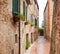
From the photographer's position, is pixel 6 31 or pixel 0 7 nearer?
pixel 0 7

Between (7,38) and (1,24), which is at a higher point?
(1,24)

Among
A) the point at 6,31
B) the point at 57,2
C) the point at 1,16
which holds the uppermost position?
the point at 57,2

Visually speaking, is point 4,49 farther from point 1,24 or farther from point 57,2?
point 57,2

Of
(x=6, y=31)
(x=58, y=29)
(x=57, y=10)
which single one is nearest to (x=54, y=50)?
(x=58, y=29)

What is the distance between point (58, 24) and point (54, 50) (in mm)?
1400

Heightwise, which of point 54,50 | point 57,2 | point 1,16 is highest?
point 57,2

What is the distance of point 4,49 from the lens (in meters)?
9.91

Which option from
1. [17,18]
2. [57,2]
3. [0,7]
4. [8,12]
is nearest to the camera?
[0,7]

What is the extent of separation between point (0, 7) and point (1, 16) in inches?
18.3

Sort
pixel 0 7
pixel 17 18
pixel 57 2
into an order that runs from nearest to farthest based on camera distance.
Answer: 1. pixel 0 7
2. pixel 57 2
3. pixel 17 18

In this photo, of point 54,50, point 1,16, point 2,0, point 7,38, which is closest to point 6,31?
point 7,38

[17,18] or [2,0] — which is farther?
[17,18]

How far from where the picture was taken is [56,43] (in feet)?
31.5

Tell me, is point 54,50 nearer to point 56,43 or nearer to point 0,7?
point 56,43
